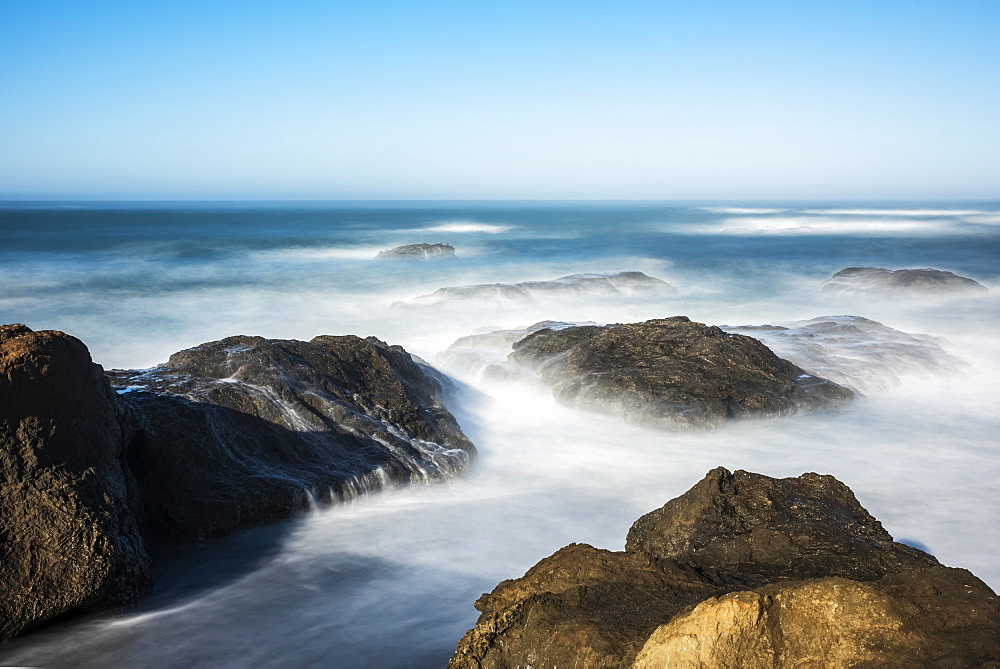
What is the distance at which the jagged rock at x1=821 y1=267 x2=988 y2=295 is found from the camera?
77.4 feet

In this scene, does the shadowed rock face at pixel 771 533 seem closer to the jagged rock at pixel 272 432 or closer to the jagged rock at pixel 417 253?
the jagged rock at pixel 272 432

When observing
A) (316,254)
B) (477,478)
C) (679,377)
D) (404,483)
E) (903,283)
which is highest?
(316,254)

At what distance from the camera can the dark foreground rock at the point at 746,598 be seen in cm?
248

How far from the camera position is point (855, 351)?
1302 cm

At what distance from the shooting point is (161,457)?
19.0ft

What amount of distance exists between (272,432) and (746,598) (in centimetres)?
503

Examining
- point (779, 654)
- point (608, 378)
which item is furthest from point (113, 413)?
point (608, 378)

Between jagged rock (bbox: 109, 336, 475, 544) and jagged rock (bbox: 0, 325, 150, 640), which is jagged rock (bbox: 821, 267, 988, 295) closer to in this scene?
jagged rock (bbox: 109, 336, 475, 544)

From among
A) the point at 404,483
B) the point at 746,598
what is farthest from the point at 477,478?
the point at 746,598

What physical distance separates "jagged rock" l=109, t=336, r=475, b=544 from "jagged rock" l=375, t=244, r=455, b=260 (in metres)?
29.8

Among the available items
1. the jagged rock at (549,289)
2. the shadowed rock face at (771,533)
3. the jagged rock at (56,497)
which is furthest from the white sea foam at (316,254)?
the shadowed rock face at (771,533)

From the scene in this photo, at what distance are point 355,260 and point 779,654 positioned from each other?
38171mm

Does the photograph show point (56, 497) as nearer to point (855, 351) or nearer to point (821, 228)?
point (855, 351)

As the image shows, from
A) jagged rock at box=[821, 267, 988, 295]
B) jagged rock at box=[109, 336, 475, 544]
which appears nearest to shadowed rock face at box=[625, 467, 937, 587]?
jagged rock at box=[109, 336, 475, 544]
